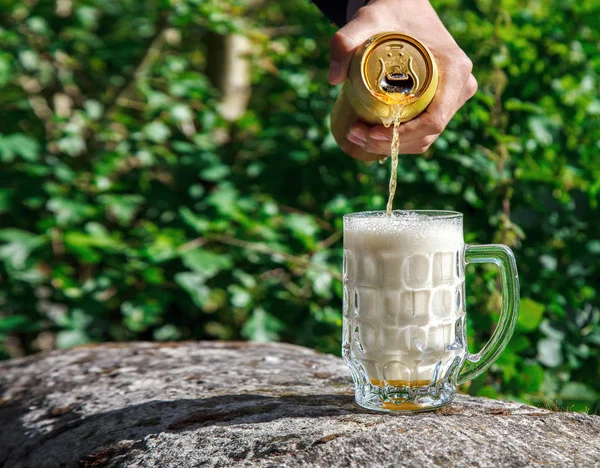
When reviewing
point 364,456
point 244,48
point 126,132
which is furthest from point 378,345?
point 244,48

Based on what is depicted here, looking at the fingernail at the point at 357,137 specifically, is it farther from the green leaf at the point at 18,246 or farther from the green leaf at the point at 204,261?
the green leaf at the point at 18,246

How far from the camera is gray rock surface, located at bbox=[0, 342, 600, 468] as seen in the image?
1.22m

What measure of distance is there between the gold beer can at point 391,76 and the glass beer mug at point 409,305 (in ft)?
0.68

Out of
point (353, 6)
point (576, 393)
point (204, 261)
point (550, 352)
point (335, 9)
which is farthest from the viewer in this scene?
point (204, 261)

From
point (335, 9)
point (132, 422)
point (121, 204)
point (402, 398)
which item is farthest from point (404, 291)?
point (121, 204)

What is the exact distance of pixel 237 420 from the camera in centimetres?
141

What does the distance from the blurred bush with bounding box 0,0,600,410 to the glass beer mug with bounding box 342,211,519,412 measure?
0.56 meters

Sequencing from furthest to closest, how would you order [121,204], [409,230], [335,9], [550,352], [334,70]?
[121,204], [550,352], [335,9], [334,70], [409,230]

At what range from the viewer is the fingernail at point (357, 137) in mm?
1539

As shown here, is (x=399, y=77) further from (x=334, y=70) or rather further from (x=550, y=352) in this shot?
(x=550, y=352)

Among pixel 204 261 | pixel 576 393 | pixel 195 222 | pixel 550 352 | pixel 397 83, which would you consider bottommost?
pixel 576 393

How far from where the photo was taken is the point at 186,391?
167 centimetres

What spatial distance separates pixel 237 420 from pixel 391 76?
0.71m

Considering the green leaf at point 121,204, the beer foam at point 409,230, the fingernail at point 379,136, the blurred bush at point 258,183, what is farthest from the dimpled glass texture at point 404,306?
the green leaf at point 121,204
